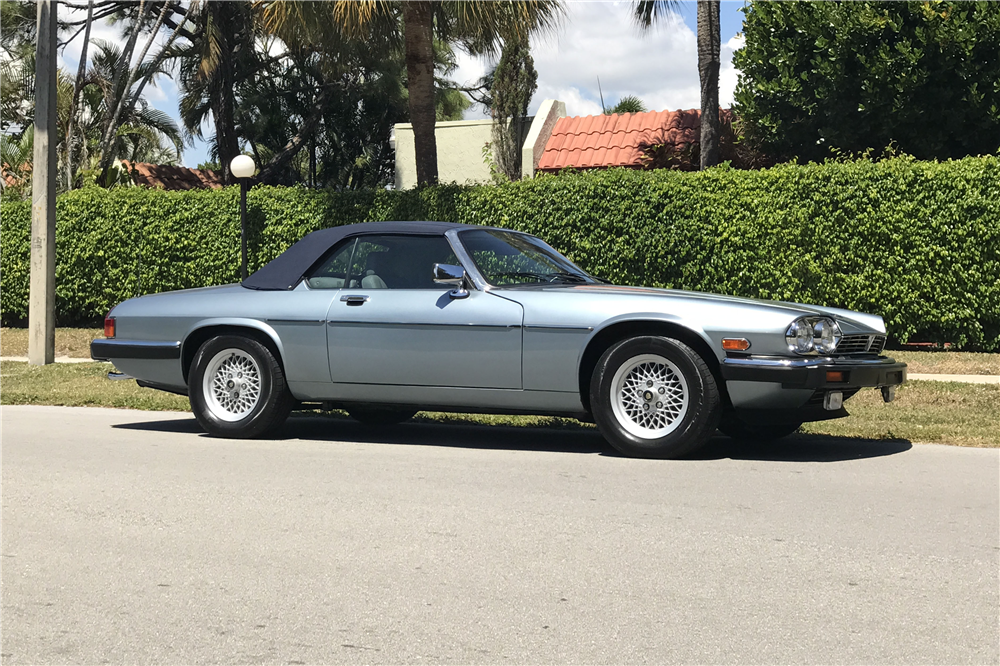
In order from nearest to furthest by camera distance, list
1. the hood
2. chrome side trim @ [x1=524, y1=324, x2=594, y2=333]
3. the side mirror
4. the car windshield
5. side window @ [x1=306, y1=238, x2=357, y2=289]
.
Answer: the hood, chrome side trim @ [x1=524, y1=324, x2=594, y2=333], the side mirror, the car windshield, side window @ [x1=306, y1=238, x2=357, y2=289]

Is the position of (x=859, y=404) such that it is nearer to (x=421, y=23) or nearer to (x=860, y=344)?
Result: (x=860, y=344)

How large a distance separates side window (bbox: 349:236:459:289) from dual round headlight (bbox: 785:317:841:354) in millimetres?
2424

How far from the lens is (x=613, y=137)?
25.9 meters

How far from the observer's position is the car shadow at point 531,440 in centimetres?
775

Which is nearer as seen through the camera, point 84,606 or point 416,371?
point 84,606

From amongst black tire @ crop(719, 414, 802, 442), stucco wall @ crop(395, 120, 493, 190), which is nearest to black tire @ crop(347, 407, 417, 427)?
black tire @ crop(719, 414, 802, 442)

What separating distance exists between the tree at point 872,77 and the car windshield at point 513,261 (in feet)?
36.5

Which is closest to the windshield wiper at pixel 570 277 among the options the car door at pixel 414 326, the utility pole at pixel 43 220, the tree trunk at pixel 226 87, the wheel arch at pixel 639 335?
the car door at pixel 414 326

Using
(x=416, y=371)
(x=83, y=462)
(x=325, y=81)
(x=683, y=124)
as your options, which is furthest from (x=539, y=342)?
(x=325, y=81)

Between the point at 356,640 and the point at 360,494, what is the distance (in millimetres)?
2468

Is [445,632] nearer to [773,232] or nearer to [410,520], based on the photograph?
[410,520]

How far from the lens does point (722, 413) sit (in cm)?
757

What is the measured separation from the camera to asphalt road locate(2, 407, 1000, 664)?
3842 mm

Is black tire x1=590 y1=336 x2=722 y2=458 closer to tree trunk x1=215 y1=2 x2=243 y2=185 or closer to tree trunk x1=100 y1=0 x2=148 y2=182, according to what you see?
tree trunk x1=100 y1=0 x2=148 y2=182
